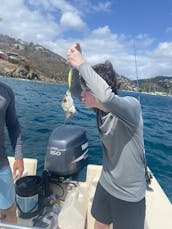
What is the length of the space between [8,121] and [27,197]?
0.94 metres

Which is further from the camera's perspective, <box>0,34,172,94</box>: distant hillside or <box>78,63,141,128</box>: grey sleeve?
<box>0,34,172,94</box>: distant hillside

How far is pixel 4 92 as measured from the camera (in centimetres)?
205

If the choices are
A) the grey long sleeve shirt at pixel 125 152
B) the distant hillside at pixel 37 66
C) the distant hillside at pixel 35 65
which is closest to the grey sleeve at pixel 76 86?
the grey long sleeve shirt at pixel 125 152

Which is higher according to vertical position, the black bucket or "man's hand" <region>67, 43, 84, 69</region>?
"man's hand" <region>67, 43, 84, 69</region>

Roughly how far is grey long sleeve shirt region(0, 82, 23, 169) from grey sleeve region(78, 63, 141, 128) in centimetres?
79

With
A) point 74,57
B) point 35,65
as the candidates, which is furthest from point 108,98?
point 35,65

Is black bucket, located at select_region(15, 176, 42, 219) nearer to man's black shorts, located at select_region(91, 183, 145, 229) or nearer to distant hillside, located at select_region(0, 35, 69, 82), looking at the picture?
man's black shorts, located at select_region(91, 183, 145, 229)

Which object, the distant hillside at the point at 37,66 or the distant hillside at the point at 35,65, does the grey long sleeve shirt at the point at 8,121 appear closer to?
the distant hillside at the point at 37,66

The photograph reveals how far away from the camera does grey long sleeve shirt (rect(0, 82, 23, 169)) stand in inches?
80.4

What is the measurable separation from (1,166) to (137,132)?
112cm

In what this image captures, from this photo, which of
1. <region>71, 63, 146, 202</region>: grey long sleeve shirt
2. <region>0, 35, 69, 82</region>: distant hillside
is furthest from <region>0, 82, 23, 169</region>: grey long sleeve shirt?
<region>0, 35, 69, 82</region>: distant hillside

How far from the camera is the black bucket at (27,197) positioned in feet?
8.86

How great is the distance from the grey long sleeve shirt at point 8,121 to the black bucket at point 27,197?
24.0 inches

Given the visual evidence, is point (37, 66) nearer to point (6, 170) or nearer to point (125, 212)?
point (6, 170)
